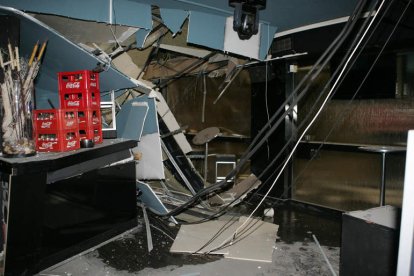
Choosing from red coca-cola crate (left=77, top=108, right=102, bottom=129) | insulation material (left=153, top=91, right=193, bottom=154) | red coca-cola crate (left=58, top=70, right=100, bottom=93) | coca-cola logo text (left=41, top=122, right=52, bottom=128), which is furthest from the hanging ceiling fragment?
insulation material (left=153, top=91, right=193, bottom=154)

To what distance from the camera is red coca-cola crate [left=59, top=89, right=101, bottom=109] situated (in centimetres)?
269

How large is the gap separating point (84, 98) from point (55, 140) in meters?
0.47

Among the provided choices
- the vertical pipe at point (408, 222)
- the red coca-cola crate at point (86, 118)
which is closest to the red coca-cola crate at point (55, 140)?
the red coca-cola crate at point (86, 118)

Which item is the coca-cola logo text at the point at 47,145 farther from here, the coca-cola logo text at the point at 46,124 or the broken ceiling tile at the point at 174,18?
the broken ceiling tile at the point at 174,18

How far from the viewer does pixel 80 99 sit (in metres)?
2.72

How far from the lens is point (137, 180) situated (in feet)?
10.9

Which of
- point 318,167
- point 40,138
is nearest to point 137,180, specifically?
point 40,138

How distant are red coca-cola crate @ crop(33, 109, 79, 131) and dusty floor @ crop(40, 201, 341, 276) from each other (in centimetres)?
109

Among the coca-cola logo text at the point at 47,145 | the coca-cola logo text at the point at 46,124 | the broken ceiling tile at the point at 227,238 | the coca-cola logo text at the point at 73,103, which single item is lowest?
the broken ceiling tile at the point at 227,238

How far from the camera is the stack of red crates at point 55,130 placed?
2406mm

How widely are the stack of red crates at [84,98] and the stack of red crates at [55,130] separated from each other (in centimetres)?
13

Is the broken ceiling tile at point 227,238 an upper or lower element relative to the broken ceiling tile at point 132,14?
lower

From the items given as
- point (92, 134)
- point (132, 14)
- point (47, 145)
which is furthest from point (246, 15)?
point (47, 145)

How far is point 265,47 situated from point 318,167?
5.38 feet
